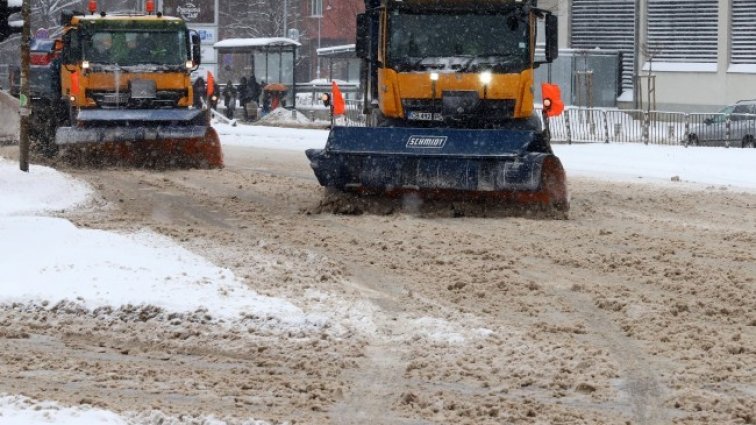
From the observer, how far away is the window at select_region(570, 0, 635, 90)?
4775 centimetres

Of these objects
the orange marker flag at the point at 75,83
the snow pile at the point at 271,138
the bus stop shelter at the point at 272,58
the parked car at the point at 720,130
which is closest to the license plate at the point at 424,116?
the orange marker flag at the point at 75,83

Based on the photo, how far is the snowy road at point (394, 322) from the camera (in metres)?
6.71

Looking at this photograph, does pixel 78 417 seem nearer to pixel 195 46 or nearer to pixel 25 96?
pixel 25 96

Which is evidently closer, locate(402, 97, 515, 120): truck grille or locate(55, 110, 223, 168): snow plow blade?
locate(402, 97, 515, 120): truck grille

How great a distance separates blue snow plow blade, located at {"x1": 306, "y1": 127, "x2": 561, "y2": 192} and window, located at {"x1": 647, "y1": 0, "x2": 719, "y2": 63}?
31711 mm

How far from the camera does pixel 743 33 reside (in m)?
44.9

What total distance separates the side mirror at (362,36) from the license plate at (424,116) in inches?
35.4

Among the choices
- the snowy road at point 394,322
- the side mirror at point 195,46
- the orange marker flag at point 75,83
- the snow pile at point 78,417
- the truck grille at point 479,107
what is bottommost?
the snowy road at point 394,322

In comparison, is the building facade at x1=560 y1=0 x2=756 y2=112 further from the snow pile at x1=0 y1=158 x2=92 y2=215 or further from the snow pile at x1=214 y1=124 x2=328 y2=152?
the snow pile at x1=0 y1=158 x2=92 y2=215

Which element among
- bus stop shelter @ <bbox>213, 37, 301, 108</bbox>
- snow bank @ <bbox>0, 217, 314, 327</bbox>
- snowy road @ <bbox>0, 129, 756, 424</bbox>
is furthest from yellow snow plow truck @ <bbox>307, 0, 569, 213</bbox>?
bus stop shelter @ <bbox>213, 37, 301, 108</bbox>

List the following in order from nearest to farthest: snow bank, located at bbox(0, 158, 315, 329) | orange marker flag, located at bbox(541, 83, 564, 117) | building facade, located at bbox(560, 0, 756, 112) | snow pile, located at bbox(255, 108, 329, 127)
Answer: snow bank, located at bbox(0, 158, 315, 329) < orange marker flag, located at bbox(541, 83, 564, 117) < snow pile, located at bbox(255, 108, 329, 127) < building facade, located at bbox(560, 0, 756, 112)

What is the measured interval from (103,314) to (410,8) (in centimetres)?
828

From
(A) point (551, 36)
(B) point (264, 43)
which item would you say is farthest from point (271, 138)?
(A) point (551, 36)

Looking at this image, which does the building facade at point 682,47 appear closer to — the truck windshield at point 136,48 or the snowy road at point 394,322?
the truck windshield at point 136,48
